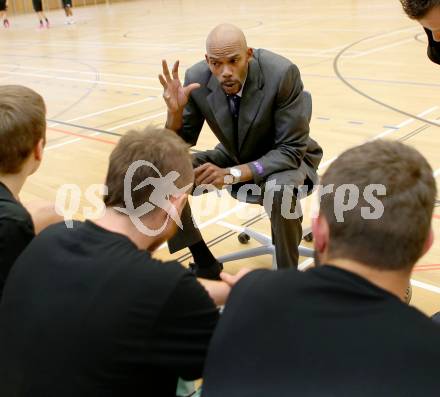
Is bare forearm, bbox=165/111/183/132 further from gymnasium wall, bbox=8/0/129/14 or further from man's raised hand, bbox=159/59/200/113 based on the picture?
gymnasium wall, bbox=8/0/129/14

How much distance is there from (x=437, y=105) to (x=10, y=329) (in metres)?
5.62

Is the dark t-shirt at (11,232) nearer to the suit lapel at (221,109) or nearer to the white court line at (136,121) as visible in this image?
the suit lapel at (221,109)

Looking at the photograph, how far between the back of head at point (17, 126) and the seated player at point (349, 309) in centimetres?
117

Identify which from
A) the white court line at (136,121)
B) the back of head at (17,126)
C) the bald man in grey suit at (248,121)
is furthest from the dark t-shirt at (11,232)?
the white court line at (136,121)

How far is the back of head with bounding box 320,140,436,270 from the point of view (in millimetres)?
1272

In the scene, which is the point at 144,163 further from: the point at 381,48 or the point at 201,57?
the point at 381,48

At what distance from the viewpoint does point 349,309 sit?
3.80ft

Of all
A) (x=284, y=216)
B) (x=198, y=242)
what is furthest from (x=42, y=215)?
(x=284, y=216)

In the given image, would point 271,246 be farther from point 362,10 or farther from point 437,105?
point 362,10

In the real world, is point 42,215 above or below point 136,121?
above

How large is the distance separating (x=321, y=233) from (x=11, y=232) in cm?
103

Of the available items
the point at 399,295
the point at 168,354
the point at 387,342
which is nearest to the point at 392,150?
the point at 399,295

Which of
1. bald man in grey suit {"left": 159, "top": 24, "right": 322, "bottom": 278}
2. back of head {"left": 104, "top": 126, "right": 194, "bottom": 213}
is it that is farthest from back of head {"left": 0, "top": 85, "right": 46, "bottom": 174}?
bald man in grey suit {"left": 159, "top": 24, "right": 322, "bottom": 278}

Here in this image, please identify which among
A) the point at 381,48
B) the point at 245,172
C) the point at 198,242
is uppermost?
the point at 245,172
